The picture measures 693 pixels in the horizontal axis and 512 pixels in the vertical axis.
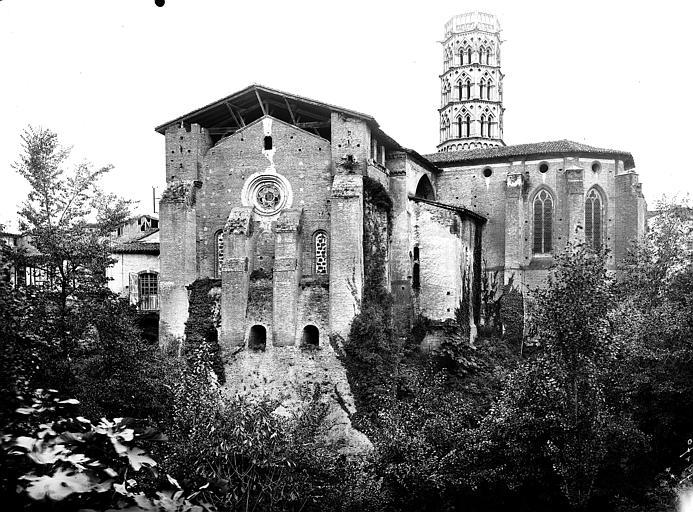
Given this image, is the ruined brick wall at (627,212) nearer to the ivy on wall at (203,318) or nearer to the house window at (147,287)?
the ivy on wall at (203,318)

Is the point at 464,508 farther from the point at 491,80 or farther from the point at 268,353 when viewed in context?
the point at 491,80

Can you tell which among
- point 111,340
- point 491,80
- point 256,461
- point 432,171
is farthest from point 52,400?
point 491,80

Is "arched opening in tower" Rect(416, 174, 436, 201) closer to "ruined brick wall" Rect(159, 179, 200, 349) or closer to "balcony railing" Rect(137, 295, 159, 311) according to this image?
"ruined brick wall" Rect(159, 179, 200, 349)

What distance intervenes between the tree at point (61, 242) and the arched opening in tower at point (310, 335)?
8.44 m

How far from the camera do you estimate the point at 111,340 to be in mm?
27062

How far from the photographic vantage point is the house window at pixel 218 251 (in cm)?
3400

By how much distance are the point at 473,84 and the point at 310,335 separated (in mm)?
38729

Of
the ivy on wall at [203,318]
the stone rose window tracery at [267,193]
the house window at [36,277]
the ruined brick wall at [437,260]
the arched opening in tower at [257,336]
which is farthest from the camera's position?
the ruined brick wall at [437,260]

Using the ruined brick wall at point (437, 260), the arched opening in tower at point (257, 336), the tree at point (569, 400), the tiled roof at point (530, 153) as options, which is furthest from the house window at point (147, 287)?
the tree at point (569, 400)

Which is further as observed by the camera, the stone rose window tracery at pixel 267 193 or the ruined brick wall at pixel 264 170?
the stone rose window tracery at pixel 267 193

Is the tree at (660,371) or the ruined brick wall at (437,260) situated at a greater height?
the ruined brick wall at (437,260)

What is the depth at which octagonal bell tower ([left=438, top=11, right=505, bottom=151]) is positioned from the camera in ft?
206

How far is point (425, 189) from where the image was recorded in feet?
132

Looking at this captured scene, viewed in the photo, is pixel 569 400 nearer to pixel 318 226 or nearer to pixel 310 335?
pixel 310 335
